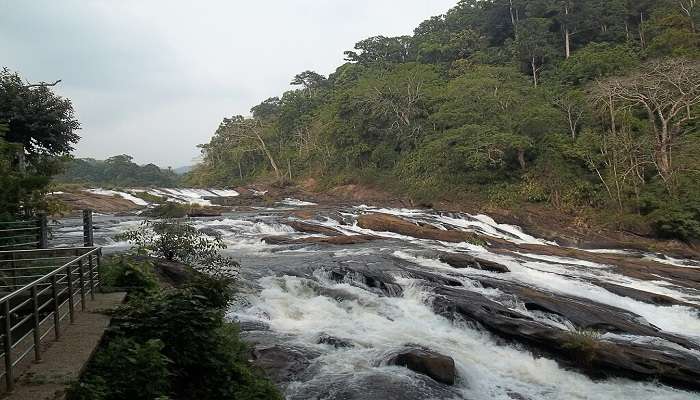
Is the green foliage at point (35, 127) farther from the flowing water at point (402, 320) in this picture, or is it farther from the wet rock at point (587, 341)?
the wet rock at point (587, 341)

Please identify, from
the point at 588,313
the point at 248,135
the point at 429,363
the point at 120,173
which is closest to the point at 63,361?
the point at 429,363

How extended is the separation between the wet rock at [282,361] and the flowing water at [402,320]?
49 mm

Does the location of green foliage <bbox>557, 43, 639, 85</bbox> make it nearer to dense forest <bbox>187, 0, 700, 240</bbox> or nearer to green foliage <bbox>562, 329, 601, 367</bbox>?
dense forest <bbox>187, 0, 700, 240</bbox>

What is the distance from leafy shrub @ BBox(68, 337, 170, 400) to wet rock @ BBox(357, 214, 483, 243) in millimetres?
16034

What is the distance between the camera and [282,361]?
7.88m

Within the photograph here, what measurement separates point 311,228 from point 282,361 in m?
13.1

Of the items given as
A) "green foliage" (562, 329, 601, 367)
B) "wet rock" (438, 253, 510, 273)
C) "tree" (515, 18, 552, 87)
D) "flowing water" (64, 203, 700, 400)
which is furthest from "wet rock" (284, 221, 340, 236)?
"tree" (515, 18, 552, 87)

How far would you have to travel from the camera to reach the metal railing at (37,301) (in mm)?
4020

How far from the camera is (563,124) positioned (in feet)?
102

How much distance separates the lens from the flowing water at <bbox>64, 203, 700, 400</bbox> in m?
7.61

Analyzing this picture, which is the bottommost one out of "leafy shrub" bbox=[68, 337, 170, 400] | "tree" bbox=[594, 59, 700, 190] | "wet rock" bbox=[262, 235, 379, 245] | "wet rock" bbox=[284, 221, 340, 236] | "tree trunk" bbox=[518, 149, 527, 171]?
"wet rock" bbox=[262, 235, 379, 245]

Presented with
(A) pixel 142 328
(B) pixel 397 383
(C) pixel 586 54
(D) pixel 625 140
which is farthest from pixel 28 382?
(C) pixel 586 54

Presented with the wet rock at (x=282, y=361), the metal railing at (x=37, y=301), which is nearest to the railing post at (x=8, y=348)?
the metal railing at (x=37, y=301)

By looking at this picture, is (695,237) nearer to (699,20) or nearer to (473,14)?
(699,20)
